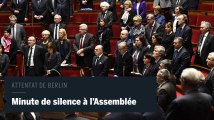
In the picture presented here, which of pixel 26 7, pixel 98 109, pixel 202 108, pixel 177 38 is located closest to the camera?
pixel 202 108

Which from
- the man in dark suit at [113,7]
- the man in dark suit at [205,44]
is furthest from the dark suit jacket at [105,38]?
the man in dark suit at [205,44]

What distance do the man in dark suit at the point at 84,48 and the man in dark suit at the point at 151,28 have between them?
0.93 meters

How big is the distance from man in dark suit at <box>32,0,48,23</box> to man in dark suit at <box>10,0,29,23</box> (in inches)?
8.4

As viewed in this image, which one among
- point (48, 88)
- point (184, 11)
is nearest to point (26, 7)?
point (184, 11)

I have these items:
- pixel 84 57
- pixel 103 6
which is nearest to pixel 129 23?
pixel 103 6

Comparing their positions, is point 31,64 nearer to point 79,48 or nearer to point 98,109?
point 79,48

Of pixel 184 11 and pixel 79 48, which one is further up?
pixel 184 11

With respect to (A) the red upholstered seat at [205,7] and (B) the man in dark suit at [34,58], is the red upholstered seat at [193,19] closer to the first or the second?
(A) the red upholstered seat at [205,7]

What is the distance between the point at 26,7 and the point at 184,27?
11.8ft

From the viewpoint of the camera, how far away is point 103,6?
29.6 ft

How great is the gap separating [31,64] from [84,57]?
0.90 meters

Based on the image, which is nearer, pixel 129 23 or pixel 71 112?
pixel 71 112

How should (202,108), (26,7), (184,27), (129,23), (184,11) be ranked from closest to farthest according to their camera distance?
(202,108)
(184,27)
(184,11)
(129,23)
(26,7)

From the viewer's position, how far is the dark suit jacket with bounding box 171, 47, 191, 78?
709 centimetres
